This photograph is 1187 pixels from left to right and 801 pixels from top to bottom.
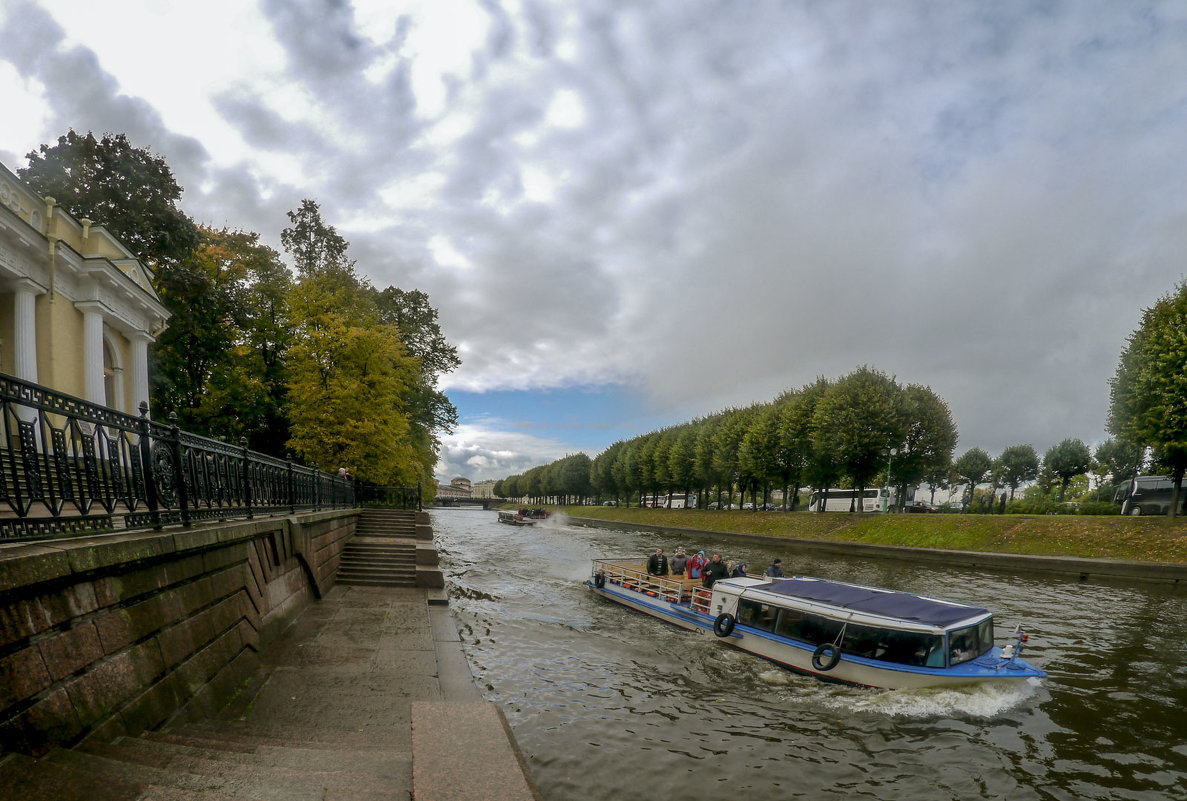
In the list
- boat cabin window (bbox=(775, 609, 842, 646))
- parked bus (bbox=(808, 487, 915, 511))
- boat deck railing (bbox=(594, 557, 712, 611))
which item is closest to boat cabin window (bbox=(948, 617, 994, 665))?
boat cabin window (bbox=(775, 609, 842, 646))

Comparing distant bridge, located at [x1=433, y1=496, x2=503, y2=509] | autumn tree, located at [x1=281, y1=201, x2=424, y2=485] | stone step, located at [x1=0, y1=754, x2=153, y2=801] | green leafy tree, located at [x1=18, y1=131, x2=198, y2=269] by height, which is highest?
green leafy tree, located at [x1=18, y1=131, x2=198, y2=269]

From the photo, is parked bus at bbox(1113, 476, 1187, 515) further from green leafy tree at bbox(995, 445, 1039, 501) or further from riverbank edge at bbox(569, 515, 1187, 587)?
green leafy tree at bbox(995, 445, 1039, 501)

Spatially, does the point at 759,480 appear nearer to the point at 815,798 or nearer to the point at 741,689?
the point at 741,689

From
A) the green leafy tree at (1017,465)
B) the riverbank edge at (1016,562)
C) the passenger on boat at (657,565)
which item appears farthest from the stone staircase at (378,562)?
A: the green leafy tree at (1017,465)

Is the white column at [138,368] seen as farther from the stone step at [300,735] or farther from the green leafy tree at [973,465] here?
the green leafy tree at [973,465]

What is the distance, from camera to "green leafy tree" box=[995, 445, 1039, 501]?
73938mm

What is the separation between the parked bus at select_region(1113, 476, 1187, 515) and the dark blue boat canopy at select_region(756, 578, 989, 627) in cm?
3659

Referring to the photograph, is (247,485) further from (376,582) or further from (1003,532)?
(1003,532)

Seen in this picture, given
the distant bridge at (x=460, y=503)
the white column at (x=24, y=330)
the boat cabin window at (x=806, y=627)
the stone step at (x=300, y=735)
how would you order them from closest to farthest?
the stone step at (x=300, y=735)
the boat cabin window at (x=806, y=627)
the white column at (x=24, y=330)
the distant bridge at (x=460, y=503)

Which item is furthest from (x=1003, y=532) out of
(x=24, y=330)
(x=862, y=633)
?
(x=24, y=330)

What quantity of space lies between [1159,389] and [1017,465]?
2019 inches

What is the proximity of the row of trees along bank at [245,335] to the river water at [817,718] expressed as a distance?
12820mm

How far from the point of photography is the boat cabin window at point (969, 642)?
1212 cm

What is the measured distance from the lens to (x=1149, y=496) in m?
40.6
